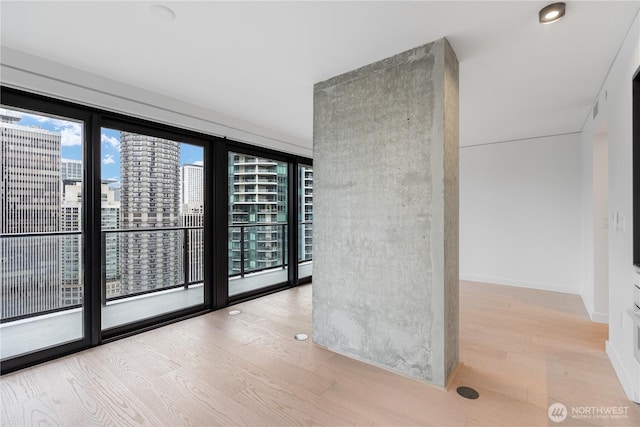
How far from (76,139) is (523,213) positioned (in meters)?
6.15

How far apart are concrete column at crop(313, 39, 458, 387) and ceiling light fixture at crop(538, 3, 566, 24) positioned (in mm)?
559

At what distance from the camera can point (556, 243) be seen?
4.79 m

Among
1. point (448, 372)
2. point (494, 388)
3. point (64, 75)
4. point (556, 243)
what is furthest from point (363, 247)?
point (556, 243)

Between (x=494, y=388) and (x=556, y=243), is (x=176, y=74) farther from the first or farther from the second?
(x=556, y=243)

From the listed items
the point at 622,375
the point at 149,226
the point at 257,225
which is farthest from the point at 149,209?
the point at 622,375

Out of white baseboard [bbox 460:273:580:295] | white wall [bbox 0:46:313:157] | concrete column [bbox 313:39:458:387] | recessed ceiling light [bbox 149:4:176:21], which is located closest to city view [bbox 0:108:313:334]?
white wall [bbox 0:46:313:157]

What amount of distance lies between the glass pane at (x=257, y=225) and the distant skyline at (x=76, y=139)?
1530mm

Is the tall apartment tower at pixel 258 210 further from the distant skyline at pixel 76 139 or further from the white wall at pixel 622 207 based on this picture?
the white wall at pixel 622 207

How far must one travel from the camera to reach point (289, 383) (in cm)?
225

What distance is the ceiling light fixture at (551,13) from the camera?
180 cm

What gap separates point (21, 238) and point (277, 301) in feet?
9.30

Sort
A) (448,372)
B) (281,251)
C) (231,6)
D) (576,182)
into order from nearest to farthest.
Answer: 1. (231,6)
2. (448,372)
3. (576,182)
4. (281,251)

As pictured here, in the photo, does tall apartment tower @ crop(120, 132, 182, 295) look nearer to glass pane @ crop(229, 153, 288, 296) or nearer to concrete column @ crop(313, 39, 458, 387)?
glass pane @ crop(229, 153, 288, 296)

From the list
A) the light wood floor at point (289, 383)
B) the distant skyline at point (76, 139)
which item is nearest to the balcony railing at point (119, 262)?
the distant skyline at point (76, 139)
